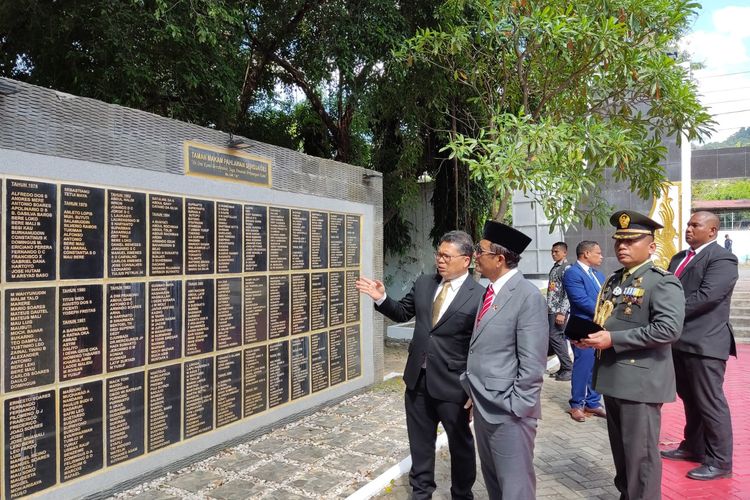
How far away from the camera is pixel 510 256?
2.98 metres

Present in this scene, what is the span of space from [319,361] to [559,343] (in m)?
3.61

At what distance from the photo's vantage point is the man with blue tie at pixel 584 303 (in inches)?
205

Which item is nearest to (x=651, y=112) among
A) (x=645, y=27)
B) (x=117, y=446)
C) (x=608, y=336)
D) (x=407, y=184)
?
(x=645, y=27)

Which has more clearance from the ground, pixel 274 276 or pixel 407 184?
pixel 407 184

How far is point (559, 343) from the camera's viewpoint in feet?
24.8

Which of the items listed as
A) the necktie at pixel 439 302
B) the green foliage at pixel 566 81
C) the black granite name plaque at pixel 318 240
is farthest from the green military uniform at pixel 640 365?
the black granite name plaque at pixel 318 240

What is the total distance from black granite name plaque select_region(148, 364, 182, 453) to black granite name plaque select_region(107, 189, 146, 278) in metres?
0.81

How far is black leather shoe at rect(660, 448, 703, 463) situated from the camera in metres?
4.52

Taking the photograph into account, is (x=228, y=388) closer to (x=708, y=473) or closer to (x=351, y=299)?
(x=351, y=299)

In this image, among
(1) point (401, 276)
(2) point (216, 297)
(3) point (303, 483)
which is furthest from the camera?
(1) point (401, 276)

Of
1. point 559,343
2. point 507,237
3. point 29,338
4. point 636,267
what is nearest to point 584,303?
point 636,267

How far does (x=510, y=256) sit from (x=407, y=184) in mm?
7908

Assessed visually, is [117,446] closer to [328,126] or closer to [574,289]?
[574,289]

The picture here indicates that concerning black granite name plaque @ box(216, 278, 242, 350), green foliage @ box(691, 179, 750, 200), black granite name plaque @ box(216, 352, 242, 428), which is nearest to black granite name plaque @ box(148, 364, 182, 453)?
black granite name plaque @ box(216, 352, 242, 428)
